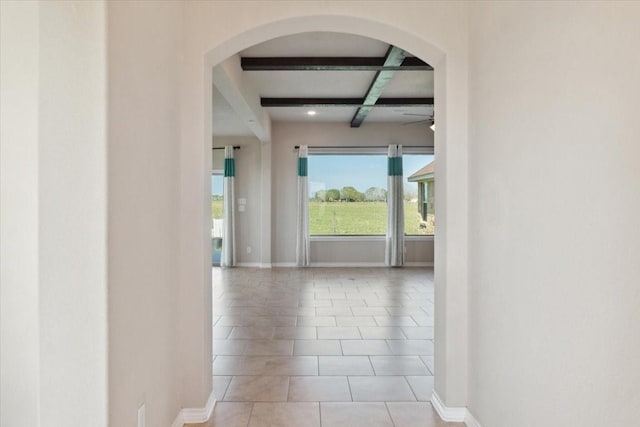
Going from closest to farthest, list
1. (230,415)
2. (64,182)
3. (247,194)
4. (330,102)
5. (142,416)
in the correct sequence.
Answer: (64,182) < (142,416) < (230,415) < (330,102) < (247,194)

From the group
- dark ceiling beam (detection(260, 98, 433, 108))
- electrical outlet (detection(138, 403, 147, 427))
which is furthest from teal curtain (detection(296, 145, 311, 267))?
electrical outlet (detection(138, 403, 147, 427))

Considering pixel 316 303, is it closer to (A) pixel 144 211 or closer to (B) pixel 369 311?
(B) pixel 369 311

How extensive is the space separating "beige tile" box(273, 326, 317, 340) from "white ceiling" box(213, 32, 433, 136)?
9.57 feet

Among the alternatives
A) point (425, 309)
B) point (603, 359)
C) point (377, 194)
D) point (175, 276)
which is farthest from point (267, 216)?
point (603, 359)

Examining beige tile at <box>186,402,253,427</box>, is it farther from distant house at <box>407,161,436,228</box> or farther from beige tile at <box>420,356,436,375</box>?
distant house at <box>407,161,436,228</box>

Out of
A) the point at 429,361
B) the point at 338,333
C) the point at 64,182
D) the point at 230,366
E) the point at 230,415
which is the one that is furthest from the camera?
the point at 338,333

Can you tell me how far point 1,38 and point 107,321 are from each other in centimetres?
116

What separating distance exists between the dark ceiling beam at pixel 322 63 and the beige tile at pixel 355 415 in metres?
3.36

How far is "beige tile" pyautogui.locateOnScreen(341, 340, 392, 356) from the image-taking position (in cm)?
331

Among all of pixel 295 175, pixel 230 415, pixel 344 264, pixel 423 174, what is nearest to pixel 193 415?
pixel 230 415

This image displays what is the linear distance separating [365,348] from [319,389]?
868 mm

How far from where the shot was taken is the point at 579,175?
1.31 m

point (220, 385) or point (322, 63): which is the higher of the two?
point (322, 63)

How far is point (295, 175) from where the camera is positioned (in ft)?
26.1
